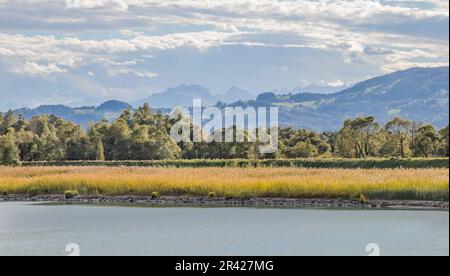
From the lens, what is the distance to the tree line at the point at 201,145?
66062 mm

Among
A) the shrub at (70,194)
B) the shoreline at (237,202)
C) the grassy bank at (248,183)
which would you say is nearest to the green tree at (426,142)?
the grassy bank at (248,183)

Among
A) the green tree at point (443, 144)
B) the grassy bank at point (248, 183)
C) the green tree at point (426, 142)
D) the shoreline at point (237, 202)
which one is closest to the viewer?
the shoreline at point (237, 202)

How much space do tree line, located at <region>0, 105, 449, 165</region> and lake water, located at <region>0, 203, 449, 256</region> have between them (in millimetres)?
35683

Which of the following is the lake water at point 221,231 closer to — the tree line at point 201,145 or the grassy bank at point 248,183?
the grassy bank at point 248,183

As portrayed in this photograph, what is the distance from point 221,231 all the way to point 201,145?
5401cm

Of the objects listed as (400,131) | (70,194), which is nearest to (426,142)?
(400,131)

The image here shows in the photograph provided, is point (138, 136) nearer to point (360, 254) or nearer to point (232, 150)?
point (232, 150)

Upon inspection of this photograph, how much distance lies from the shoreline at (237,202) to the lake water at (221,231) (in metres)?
2.08

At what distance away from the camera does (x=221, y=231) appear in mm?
24062

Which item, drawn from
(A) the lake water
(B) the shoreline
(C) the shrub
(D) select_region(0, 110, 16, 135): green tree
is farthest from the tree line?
(A) the lake water

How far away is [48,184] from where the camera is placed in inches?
1590

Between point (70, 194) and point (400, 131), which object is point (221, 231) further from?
point (400, 131)

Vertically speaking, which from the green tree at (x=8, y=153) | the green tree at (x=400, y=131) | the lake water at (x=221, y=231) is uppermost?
the green tree at (x=400, y=131)

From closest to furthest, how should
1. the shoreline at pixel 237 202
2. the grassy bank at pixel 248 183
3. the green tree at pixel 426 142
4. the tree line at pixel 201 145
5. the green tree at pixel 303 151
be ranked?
the shoreline at pixel 237 202 → the grassy bank at pixel 248 183 → the green tree at pixel 426 142 → the tree line at pixel 201 145 → the green tree at pixel 303 151
